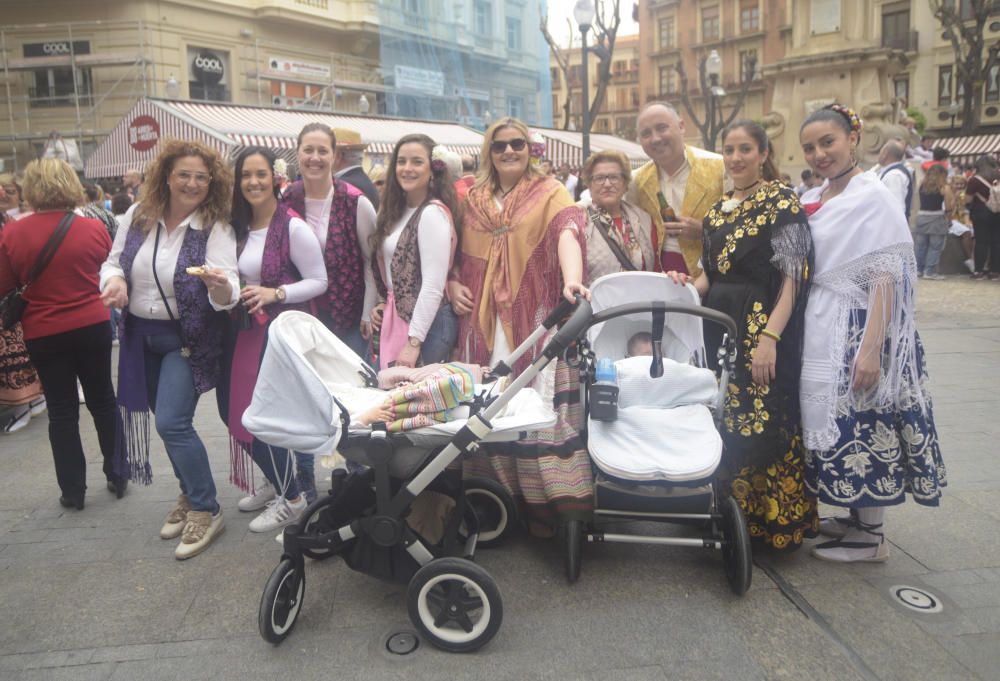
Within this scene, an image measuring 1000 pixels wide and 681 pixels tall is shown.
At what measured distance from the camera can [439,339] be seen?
3.40m

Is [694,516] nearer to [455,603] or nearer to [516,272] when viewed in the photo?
[455,603]

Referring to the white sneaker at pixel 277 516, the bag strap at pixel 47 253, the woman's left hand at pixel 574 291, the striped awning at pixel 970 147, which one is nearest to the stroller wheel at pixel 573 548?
the woman's left hand at pixel 574 291

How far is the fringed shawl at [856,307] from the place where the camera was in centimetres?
283

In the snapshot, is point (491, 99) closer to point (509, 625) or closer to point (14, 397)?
point (14, 397)

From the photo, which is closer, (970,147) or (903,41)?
(970,147)

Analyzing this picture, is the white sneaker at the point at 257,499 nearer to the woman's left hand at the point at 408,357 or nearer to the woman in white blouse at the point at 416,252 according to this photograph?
the woman in white blouse at the point at 416,252

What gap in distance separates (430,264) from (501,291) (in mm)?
339

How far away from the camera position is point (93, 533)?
3.65 meters

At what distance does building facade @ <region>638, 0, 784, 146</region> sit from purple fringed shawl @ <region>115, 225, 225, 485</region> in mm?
43003

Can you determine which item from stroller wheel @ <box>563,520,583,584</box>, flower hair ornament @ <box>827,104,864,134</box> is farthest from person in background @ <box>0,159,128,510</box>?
flower hair ornament @ <box>827,104,864,134</box>

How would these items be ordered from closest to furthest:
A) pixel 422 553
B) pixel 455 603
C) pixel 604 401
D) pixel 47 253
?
pixel 455 603
pixel 422 553
pixel 604 401
pixel 47 253

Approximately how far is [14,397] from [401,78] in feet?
74.8

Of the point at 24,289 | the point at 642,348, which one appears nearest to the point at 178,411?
the point at 24,289

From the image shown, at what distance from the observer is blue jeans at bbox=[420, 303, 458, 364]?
339 centimetres
